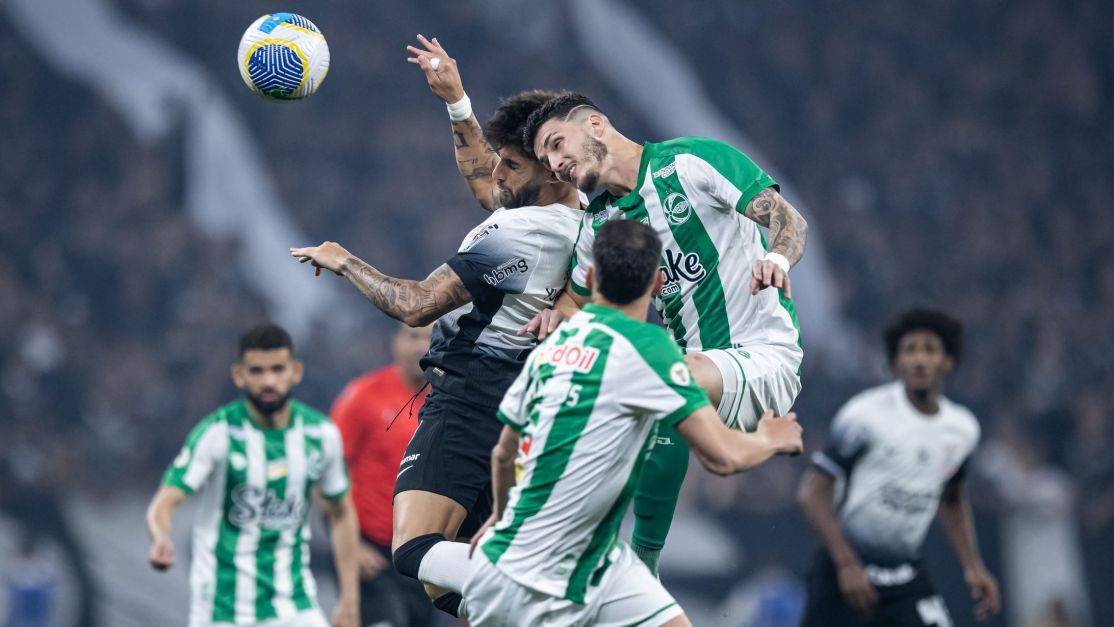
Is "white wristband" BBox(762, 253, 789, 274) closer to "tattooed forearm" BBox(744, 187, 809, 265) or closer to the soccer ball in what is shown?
"tattooed forearm" BBox(744, 187, 809, 265)

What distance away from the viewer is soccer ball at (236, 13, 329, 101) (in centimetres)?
561

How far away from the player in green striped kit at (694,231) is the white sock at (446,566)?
3.18ft

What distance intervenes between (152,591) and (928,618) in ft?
22.3

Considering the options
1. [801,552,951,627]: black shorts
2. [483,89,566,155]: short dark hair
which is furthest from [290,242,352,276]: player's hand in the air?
[801,552,951,627]: black shorts

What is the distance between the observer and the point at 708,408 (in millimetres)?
4238

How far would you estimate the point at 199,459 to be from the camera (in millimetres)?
7418

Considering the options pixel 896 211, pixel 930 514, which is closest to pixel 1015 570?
pixel 930 514

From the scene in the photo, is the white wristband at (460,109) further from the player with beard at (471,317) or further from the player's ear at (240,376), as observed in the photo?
the player's ear at (240,376)

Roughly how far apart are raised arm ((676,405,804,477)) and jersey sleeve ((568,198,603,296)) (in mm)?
1154

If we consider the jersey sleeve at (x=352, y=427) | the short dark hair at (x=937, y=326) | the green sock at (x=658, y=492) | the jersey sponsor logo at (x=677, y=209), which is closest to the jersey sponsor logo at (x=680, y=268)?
the jersey sponsor logo at (x=677, y=209)

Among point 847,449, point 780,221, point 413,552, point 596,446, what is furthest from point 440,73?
point 847,449

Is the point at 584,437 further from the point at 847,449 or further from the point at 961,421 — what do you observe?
the point at 961,421

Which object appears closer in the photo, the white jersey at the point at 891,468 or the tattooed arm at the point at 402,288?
the tattooed arm at the point at 402,288

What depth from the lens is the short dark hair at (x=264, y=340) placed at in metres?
7.65
